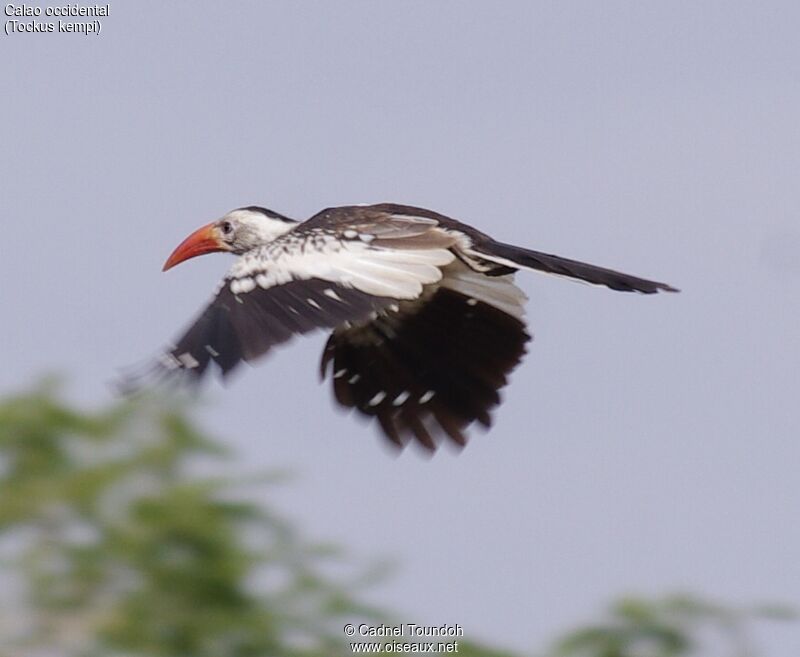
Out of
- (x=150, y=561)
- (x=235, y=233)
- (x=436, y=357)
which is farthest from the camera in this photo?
(x=235, y=233)

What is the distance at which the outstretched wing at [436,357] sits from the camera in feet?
29.8

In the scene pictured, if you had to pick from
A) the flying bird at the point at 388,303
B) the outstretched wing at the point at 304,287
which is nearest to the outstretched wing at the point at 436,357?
the flying bird at the point at 388,303

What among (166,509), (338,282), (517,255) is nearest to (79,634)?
(166,509)

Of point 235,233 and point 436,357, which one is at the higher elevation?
point 235,233

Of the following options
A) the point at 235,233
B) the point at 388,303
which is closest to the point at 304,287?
the point at 388,303

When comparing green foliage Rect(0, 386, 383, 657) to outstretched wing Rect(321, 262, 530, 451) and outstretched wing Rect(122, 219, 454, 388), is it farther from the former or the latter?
outstretched wing Rect(321, 262, 530, 451)

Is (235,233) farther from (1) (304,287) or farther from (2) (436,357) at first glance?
(1) (304,287)

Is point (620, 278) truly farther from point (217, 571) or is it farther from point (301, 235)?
point (217, 571)

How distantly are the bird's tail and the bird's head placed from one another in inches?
51.9

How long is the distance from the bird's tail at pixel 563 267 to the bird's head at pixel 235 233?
4.33 ft

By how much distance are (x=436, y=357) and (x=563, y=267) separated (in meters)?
1.06

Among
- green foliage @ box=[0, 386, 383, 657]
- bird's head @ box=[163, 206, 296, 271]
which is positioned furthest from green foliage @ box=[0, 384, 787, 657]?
bird's head @ box=[163, 206, 296, 271]

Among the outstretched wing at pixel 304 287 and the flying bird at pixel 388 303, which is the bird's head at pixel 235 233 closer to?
the flying bird at pixel 388 303

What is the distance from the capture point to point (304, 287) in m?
7.95
